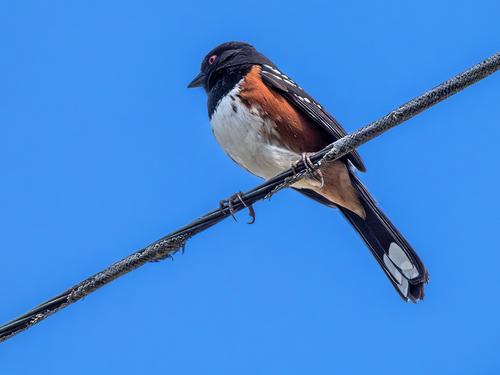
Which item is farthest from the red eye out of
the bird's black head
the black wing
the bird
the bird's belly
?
the bird's belly

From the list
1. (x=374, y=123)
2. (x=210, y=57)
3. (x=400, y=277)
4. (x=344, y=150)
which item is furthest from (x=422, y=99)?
(x=210, y=57)

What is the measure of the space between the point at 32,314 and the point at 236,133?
7.54 ft

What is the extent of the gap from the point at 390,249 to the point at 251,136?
1192 mm

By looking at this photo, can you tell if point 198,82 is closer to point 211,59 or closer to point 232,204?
point 211,59

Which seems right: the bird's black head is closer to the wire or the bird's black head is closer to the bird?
the bird

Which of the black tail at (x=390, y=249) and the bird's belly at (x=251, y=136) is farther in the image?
the black tail at (x=390, y=249)

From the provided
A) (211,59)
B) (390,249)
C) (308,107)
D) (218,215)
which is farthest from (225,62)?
(218,215)

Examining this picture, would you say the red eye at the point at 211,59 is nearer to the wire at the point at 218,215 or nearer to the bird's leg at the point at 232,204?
the bird's leg at the point at 232,204

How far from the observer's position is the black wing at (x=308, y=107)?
5.44 m

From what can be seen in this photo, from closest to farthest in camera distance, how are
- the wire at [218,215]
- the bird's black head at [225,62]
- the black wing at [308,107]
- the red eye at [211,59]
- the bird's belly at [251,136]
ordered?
1. the wire at [218,215]
2. the bird's belly at [251,136]
3. the black wing at [308,107]
4. the bird's black head at [225,62]
5. the red eye at [211,59]

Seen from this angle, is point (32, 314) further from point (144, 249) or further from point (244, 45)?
point (244, 45)

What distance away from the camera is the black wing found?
5.44 m

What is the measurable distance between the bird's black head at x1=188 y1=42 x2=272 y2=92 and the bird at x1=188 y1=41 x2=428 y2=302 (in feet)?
0.03

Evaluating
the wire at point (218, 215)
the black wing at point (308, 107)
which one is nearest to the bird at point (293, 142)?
the black wing at point (308, 107)
